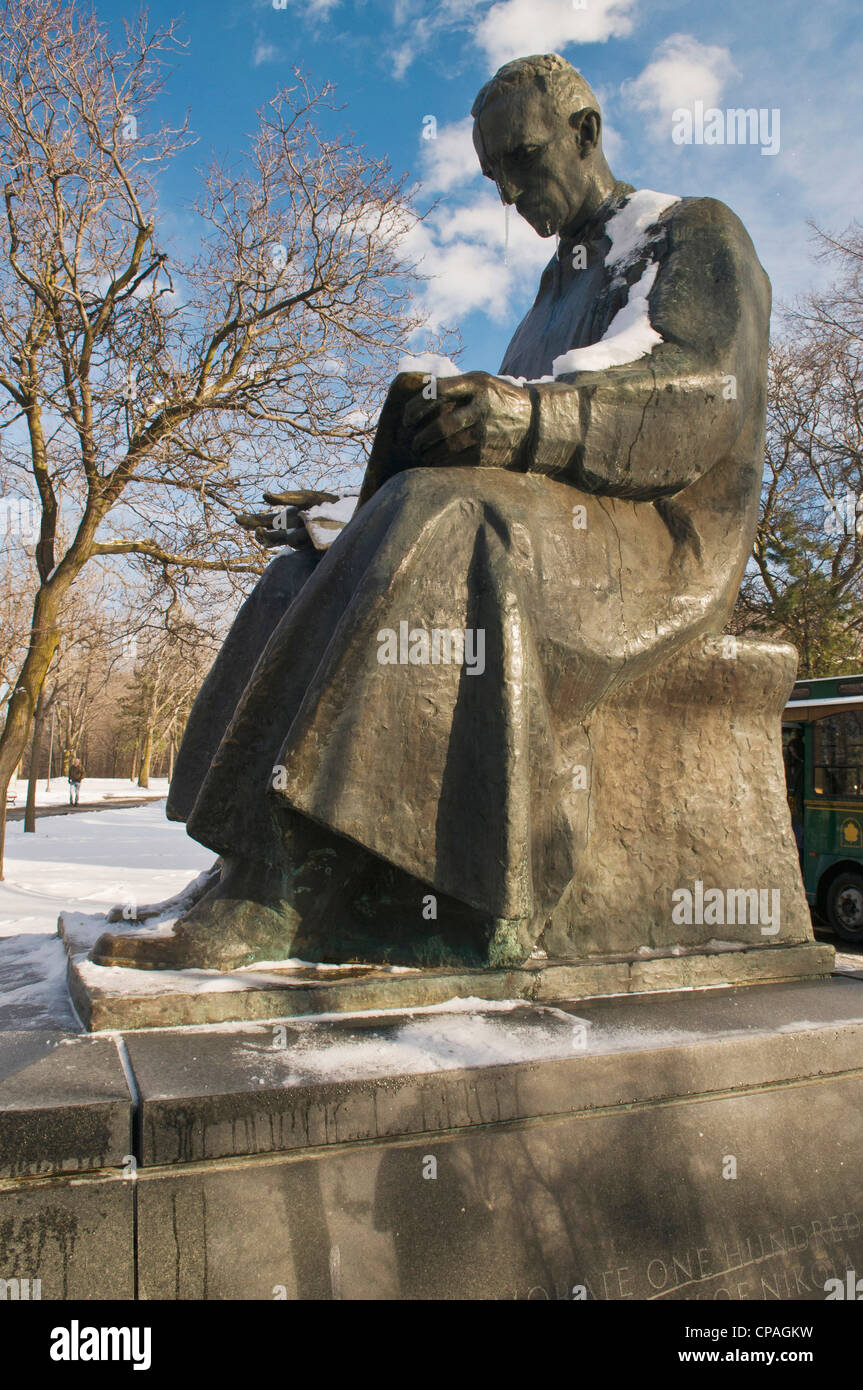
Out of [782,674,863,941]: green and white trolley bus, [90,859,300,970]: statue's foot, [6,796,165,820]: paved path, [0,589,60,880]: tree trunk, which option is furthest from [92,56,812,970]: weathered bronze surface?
[6,796,165,820]: paved path

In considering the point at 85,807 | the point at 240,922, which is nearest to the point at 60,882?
the point at 240,922

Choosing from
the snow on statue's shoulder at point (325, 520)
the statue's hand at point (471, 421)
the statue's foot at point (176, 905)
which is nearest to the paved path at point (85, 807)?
the statue's foot at point (176, 905)

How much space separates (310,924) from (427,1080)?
671 millimetres

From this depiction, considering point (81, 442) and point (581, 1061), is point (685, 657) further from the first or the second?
point (81, 442)

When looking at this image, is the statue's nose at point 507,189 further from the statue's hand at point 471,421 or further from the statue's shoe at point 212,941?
the statue's shoe at point 212,941

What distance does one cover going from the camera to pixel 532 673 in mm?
2039

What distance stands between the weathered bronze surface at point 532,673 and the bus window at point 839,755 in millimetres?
8751

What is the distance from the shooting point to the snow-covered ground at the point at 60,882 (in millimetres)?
2039

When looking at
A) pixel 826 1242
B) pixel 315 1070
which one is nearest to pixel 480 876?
pixel 315 1070

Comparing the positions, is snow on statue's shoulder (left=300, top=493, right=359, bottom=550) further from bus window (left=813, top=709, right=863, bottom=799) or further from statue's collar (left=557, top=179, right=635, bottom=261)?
bus window (left=813, top=709, right=863, bottom=799)

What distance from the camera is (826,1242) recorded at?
5.82ft

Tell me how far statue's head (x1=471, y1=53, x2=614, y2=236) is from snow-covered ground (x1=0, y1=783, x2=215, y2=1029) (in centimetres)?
247

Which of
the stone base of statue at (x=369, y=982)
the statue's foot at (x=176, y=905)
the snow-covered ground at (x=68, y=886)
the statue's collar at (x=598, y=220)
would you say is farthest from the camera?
the statue's collar at (x=598, y=220)

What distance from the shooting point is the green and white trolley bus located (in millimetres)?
10438
